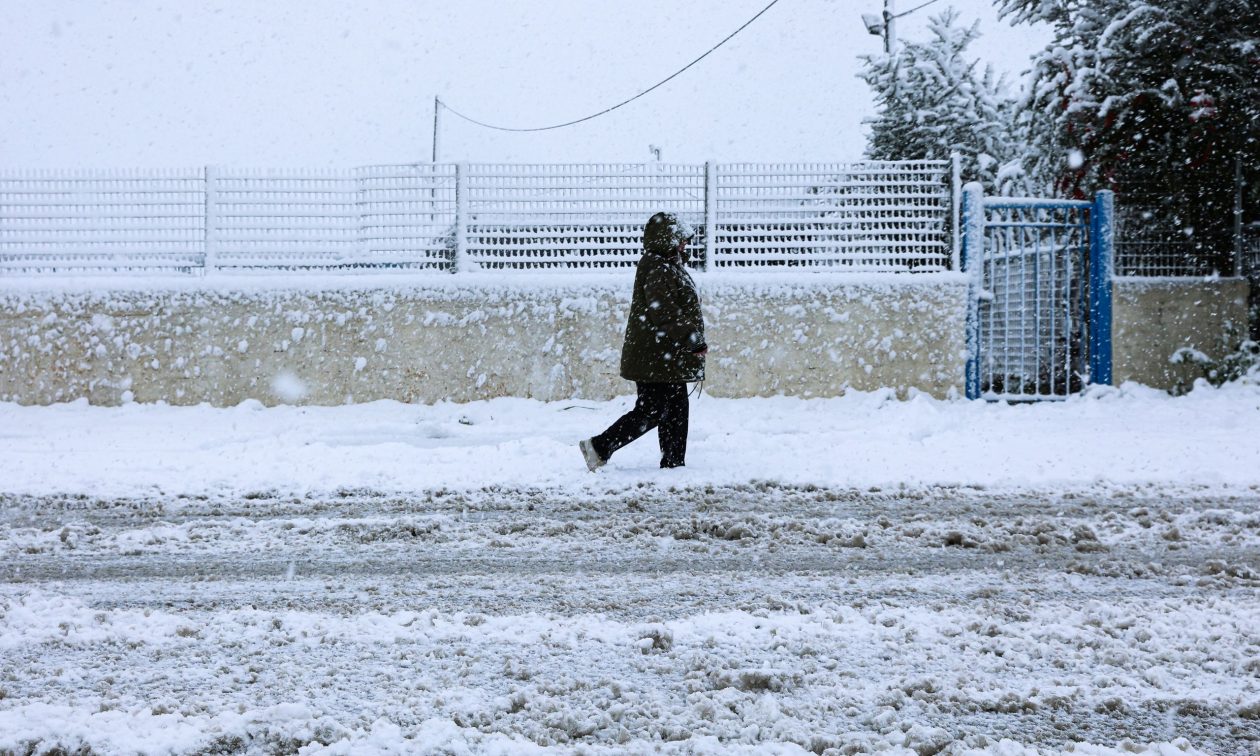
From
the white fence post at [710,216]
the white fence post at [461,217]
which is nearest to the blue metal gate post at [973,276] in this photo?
the white fence post at [710,216]

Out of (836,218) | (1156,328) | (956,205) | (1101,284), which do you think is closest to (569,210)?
(836,218)

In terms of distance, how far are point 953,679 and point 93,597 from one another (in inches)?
116

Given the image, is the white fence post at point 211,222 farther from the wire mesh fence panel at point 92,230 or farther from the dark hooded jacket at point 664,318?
the dark hooded jacket at point 664,318

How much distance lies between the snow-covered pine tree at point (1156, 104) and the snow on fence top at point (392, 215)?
8.27ft

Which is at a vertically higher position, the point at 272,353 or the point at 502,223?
the point at 502,223

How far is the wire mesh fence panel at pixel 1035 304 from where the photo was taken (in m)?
9.52

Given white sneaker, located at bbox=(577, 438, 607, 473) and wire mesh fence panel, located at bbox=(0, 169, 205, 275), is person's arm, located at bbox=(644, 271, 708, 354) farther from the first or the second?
wire mesh fence panel, located at bbox=(0, 169, 205, 275)

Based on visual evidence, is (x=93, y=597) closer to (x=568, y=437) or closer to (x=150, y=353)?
(x=568, y=437)

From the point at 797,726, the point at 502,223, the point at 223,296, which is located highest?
the point at 502,223

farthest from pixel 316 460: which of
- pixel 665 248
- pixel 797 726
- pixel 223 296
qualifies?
pixel 797 726

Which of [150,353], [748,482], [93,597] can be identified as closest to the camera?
[93,597]

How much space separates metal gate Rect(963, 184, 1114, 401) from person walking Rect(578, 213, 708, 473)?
443 cm

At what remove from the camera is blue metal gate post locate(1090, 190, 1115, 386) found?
31.6 ft

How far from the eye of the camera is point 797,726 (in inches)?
89.0
